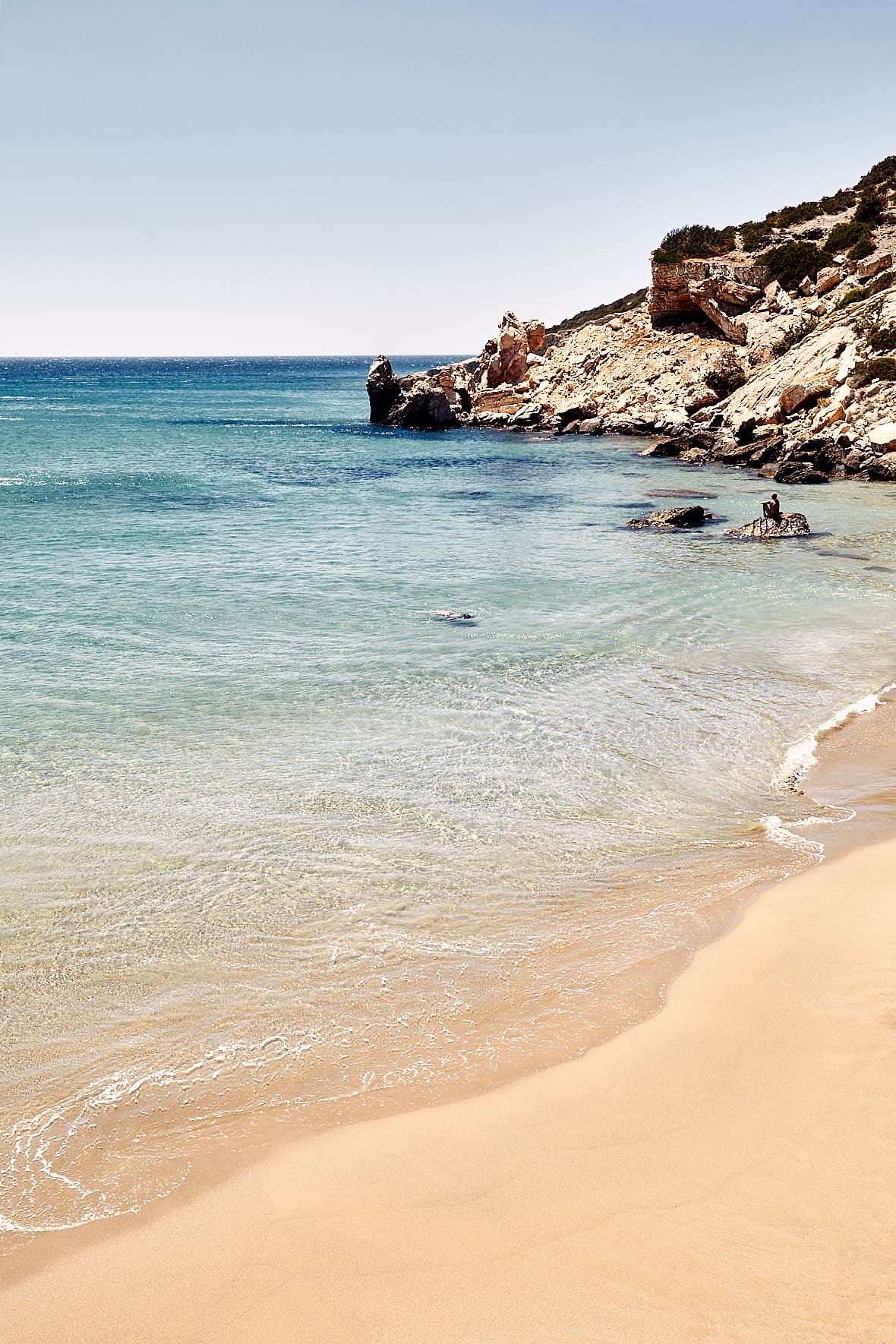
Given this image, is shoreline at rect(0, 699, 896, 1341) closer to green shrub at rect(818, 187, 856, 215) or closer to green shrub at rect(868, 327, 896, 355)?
green shrub at rect(868, 327, 896, 355)

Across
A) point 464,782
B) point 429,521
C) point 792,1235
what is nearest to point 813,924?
point 792,1235

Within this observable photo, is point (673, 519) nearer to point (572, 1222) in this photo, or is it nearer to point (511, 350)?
point (572, 1222)

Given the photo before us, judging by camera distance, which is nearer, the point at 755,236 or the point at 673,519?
the point at 673,519

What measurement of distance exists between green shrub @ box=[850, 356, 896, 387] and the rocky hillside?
0.04m

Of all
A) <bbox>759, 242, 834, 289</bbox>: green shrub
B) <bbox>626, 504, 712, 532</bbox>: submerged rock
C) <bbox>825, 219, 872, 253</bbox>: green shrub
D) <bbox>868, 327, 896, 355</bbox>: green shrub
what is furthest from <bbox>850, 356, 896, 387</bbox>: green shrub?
<bbox>825, 219, 872, 253</bbox>: green shrub

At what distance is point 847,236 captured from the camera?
55.0 meters

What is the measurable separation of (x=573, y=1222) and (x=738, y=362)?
51990mm

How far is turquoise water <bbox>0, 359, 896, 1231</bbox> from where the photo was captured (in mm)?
5559

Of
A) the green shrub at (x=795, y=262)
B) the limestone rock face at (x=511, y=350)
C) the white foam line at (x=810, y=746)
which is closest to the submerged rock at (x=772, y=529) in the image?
the white foam line at (x=810, y=746)

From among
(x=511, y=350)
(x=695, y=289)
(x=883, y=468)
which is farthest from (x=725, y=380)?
(x=511, y=350)

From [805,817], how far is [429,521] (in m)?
21.0

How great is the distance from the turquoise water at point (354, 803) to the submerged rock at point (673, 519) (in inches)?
107

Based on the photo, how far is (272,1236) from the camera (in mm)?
4215

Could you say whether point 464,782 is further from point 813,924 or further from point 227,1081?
point 227,1081
